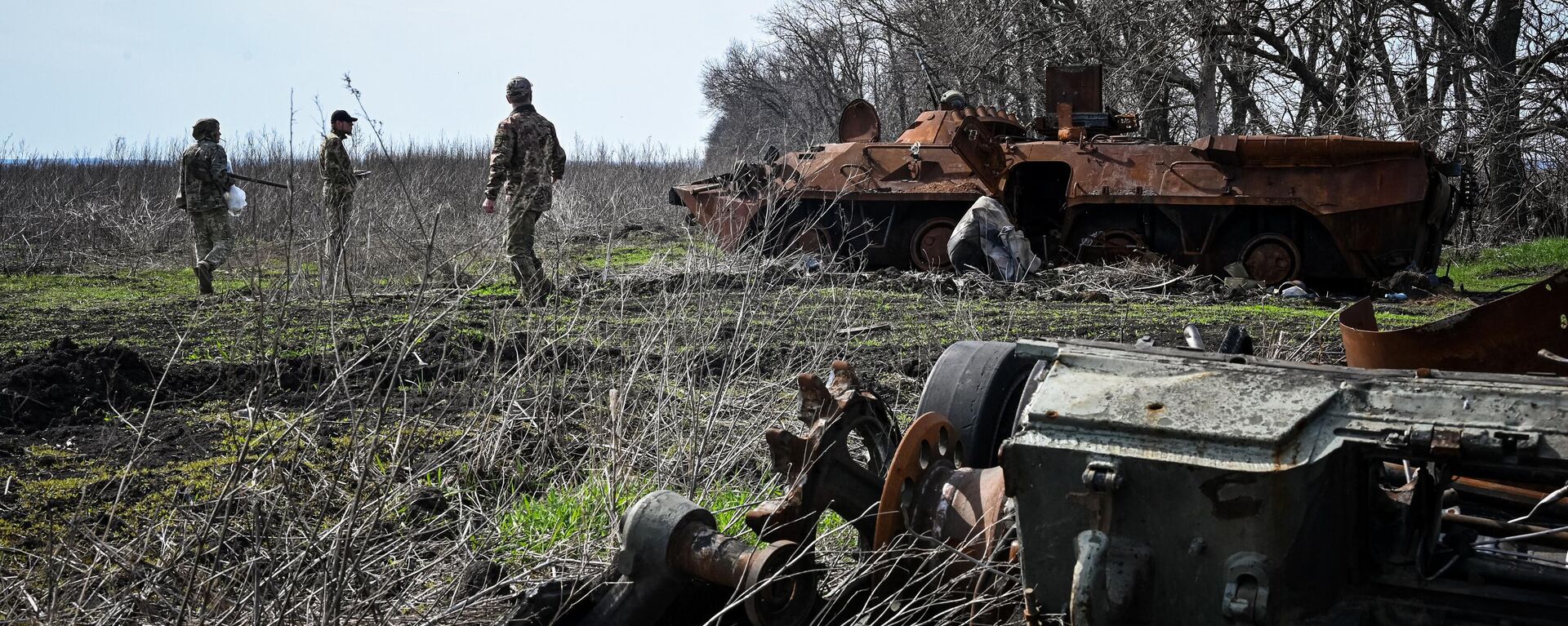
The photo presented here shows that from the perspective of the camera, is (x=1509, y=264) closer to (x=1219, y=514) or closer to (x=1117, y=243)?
(x=1117, y=243)

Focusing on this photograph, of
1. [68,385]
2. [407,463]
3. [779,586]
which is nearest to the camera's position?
[779,586]

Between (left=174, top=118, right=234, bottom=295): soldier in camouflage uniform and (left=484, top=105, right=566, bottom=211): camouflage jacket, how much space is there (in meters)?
3.06

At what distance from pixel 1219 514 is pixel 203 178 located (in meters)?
11.5

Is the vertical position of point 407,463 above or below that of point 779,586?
below

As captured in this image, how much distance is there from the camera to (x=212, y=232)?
1223 cm

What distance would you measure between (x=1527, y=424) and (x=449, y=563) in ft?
7.75

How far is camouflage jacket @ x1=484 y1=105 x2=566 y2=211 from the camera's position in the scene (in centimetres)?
1016

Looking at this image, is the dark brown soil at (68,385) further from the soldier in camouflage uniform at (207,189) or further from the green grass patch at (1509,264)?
the green grass patch at (1509,264)

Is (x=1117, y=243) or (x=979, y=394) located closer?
(x=979, y=394)

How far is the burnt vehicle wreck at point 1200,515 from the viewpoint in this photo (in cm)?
212

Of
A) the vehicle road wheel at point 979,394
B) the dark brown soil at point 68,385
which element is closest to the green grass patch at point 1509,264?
the vehicle road wheel at point 979,394

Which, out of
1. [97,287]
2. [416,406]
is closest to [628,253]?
[97,287]

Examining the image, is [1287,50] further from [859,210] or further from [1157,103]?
[859,210]

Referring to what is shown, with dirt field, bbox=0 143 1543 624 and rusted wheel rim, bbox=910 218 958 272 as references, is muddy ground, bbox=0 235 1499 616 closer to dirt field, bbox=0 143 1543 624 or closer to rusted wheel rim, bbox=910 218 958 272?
dirt field, bbox=0 143 1543 624
